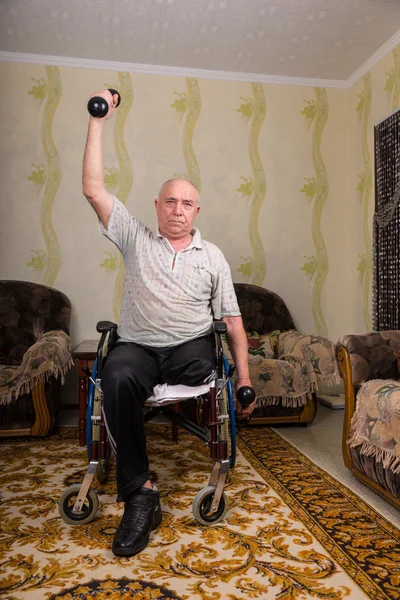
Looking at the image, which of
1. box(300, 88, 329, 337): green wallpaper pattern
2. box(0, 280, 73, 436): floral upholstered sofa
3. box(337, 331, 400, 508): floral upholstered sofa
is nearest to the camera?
box(337, 331, 400, 508): floral upholstered sofa

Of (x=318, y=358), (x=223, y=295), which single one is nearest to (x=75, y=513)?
(x=223, y=295)

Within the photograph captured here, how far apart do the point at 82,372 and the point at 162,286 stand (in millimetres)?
1267

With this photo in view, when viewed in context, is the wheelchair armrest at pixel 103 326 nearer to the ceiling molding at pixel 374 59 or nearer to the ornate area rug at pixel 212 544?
the ornate area rug at pixel 212 544

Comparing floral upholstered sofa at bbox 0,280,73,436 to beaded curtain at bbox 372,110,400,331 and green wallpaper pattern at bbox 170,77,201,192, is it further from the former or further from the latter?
beaded curtain at bbox 372,110,400,331

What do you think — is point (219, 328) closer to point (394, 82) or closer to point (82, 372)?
point (82, 372)

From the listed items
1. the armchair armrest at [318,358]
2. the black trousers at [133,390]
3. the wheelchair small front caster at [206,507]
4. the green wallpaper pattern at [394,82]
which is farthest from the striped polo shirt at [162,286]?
the green wallpaper pattern at [394,82]

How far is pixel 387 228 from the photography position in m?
3.77

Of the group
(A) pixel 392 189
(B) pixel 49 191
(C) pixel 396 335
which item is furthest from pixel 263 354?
(B) pixel 49 191

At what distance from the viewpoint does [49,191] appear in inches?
159

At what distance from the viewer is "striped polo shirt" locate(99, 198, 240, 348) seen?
6.94 feet

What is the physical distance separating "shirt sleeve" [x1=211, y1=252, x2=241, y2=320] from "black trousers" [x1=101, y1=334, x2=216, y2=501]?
25 cm

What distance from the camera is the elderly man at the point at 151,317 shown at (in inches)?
72.5

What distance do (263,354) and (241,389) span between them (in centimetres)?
172

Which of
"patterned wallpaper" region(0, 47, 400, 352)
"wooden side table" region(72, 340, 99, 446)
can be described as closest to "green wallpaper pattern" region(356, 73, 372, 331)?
"patterned wallpaper" region(0, 47, 400, 352)
